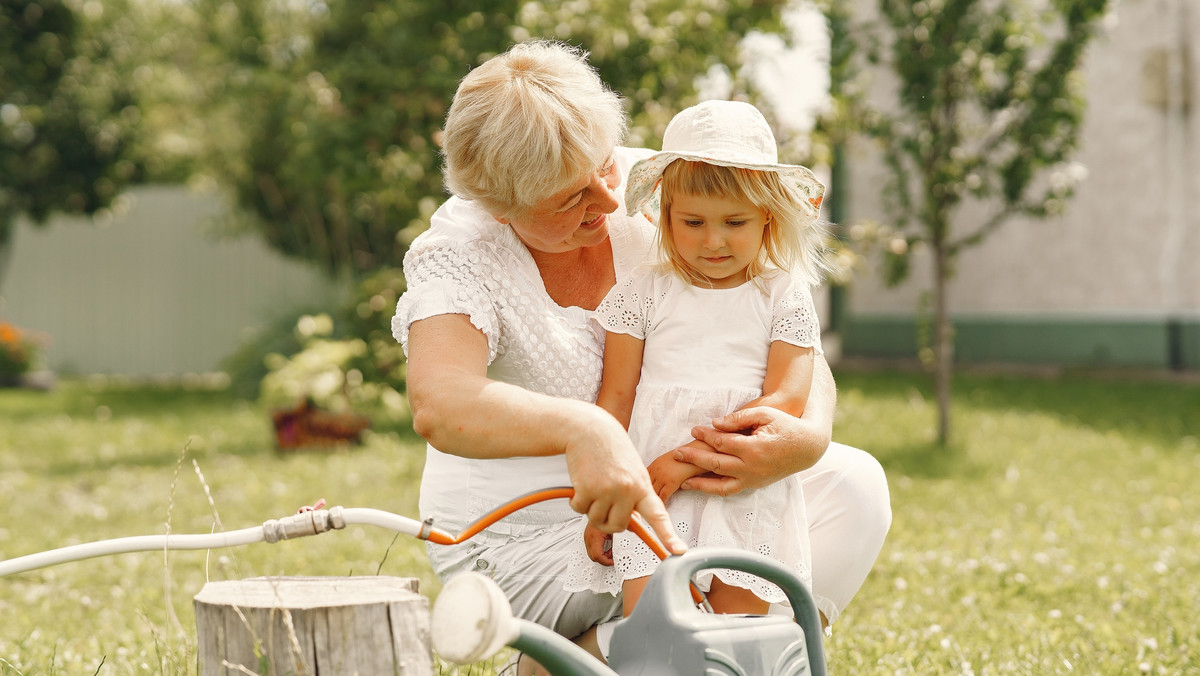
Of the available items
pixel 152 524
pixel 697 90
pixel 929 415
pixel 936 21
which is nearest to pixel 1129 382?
pixel 929 415

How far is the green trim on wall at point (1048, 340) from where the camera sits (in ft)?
33.4

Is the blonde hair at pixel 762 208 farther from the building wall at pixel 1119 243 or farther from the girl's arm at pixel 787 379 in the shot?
the building wall at pixel 1119 243

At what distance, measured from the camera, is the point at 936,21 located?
21.2ft

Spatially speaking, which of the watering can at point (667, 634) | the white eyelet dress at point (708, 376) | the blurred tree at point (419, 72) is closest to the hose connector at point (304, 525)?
the watering can at point (667, 634)

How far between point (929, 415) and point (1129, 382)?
2.82 meters

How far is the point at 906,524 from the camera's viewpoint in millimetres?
4941

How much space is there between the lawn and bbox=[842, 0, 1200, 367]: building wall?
1.14 m

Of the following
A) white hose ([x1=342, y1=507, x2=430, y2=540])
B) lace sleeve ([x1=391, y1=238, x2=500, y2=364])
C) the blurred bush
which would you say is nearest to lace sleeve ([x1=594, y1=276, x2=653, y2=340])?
lace sleeve ([x1=391, y1=238, x2=500, y2=364])

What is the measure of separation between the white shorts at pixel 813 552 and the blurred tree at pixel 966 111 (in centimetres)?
424

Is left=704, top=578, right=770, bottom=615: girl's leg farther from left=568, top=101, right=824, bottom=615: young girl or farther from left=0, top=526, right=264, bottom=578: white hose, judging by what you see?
left=0, top=526, right=264, bottom=578: white hose

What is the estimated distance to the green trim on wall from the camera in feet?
33.4

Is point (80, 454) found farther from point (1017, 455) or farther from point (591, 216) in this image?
point (591, 216)

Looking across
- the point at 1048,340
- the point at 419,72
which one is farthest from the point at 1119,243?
Result: the point at 419,72

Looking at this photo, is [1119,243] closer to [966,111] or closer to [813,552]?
[966,111]
